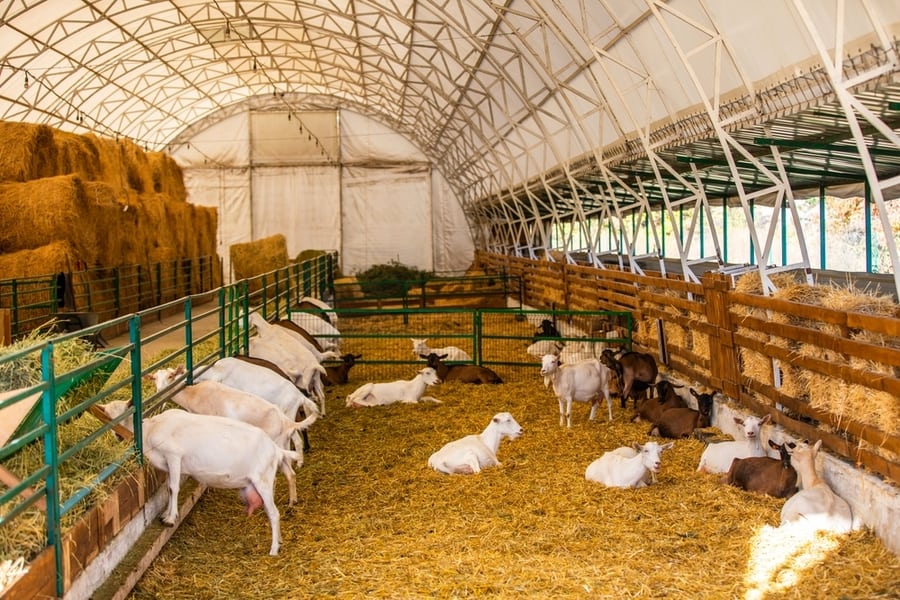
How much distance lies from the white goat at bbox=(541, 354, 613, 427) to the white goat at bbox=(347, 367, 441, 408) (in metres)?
1.84

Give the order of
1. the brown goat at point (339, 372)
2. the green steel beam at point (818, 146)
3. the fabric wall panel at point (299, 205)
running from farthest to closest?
1. the fabric wall panel at point (299, 205)
2. the brown goat at point (339, 372)
3. the green steel beam at point (818, 146)

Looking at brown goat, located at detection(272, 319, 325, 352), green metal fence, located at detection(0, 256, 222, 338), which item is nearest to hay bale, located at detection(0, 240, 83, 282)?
green metal fence, located at detection(0, 256, 222, 338)

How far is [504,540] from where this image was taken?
571 cm

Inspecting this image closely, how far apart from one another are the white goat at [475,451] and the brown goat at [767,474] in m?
1.91

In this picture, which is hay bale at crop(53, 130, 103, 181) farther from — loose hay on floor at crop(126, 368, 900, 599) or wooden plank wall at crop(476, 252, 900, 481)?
loose hay on floor at crop(126, 368, 900, 599)

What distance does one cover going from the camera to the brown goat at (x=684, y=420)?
8.73m

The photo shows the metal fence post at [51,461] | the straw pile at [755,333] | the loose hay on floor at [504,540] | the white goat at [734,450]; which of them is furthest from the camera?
the straw pile at [755,333]

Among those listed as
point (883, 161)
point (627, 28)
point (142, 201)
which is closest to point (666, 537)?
point (883, 161)

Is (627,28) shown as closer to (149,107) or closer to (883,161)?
(883,161)

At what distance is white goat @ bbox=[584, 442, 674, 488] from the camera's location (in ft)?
22.5

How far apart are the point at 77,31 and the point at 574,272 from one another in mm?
13940

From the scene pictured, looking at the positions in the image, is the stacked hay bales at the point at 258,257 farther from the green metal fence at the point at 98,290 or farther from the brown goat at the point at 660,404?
the brown goat at the point at 660,404

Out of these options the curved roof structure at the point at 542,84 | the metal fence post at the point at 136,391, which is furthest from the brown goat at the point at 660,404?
the metal fence post at the point at 136,391

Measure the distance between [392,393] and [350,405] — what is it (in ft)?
1.74
